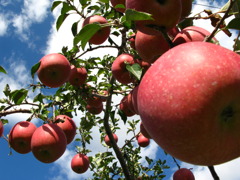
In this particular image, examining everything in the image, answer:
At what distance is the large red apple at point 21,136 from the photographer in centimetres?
271

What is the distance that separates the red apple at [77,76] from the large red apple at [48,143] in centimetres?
88

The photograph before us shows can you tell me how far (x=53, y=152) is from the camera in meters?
2.59

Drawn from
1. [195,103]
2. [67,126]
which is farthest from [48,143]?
[195,103]

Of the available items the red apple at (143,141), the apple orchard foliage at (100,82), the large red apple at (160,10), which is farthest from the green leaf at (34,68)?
the red apple at (143,141)

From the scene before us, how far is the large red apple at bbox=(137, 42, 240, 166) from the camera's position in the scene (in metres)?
0.88

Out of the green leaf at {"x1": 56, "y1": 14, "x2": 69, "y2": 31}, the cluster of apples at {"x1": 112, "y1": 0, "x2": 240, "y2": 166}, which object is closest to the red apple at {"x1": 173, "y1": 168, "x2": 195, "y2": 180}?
the green leaf at {"x1": 56, "y1": 14, "x2": 69, "y2": 31}

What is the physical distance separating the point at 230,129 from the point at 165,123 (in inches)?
10.0

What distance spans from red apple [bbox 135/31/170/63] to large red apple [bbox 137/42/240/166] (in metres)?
0.47

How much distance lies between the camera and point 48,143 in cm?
253

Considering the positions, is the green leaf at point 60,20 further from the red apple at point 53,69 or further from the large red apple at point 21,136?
the large red apple at point 21,136

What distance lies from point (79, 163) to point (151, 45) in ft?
12.2

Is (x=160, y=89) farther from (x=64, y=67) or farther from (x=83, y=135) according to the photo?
(x=83, y=135)

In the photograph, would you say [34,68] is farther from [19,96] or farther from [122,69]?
[122,69]

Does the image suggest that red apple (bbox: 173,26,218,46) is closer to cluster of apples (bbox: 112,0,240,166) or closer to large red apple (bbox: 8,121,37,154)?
cluster of apples (bbox: 112,0,240,166)
